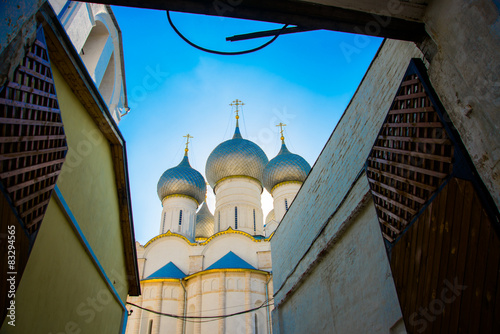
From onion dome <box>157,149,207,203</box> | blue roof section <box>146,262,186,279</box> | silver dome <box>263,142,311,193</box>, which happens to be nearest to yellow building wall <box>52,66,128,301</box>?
blue roof section <box>146,262,186,279</box>

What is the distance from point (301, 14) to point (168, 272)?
17.2 meters

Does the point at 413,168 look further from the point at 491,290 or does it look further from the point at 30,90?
the point at 30,90

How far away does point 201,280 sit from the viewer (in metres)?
16.6

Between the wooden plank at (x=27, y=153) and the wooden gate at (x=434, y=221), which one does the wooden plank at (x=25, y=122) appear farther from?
the wooden gate at (x=434, y=221)

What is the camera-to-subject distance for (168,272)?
18.0 meters

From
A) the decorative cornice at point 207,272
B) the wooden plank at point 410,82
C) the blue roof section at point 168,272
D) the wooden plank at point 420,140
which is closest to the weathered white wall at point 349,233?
the wooden plank at point 410,82

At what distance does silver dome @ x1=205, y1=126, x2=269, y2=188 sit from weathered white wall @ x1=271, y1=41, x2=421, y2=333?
14817mm

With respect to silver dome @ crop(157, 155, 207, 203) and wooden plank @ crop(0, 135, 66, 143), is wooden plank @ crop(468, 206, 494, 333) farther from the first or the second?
silver dome @ crop(157, 155, 207, 203)

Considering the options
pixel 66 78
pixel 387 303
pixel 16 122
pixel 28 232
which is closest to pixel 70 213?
pixel 66 78

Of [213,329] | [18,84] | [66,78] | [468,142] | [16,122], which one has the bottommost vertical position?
[213,329]

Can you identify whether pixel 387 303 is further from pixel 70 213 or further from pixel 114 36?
pixel 114 36

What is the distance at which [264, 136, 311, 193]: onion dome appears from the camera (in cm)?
2253

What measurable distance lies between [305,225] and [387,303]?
11.0ft

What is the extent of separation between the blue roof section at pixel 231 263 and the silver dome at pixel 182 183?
6162 mm
